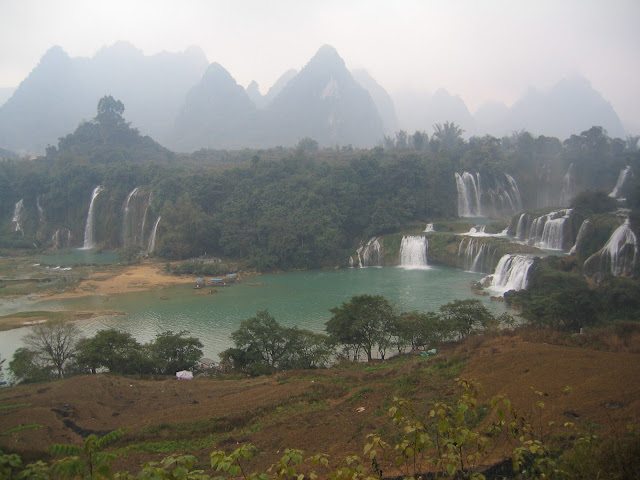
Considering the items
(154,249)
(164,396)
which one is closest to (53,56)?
(154,249)

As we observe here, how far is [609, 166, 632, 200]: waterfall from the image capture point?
35.2 m

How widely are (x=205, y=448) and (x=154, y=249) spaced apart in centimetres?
3089

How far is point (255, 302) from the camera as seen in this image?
2162 cm

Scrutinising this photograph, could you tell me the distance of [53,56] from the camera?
9275 centimetres

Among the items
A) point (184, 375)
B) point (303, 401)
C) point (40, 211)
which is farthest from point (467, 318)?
point (40, 211)

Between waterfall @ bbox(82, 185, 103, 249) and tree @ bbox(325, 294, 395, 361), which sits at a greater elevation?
waterfall @ bbox(82, 185, 103, 249)

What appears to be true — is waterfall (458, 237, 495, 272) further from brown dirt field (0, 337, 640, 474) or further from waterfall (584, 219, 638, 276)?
brown dirt field (0, 337, 640, 474)

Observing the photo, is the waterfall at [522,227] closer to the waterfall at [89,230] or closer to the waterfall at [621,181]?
the waterfall at [621,181]

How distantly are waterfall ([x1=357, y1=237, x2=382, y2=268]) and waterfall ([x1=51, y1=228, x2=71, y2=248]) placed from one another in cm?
2866

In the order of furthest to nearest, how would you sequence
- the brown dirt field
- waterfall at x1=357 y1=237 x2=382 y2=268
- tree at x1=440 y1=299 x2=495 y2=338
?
waterfall at x1=357 y1=237 x2=382 y2=268
tree at x1=440 y1=299 x2=495 y2=338
the brown dirt field

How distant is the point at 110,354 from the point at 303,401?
23.0ft

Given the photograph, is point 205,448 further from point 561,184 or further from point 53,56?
point 53,56

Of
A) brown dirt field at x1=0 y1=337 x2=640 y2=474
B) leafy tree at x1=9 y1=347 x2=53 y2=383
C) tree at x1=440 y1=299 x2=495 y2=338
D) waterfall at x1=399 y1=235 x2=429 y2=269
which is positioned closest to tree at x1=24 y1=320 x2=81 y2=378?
leafy tree at x1=9 y1=347 x2=53 y2=383

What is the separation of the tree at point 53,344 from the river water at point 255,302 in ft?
11.0
